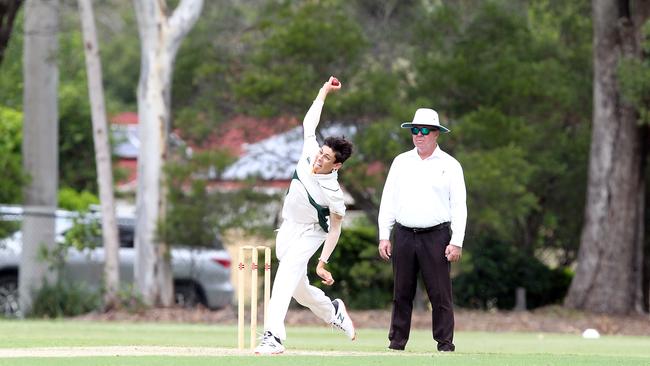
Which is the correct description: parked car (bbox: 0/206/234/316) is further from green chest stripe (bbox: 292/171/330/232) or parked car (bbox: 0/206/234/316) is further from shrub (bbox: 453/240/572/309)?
green chest stripe (bbox: 292/171/330/232)

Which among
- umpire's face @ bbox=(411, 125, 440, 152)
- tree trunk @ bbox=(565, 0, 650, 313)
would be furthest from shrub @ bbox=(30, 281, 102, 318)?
umpire's face @ bbox=(411, 125, 440, 152)

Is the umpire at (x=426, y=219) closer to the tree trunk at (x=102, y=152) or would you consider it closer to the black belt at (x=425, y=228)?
the black belt at (x=425, y=228)

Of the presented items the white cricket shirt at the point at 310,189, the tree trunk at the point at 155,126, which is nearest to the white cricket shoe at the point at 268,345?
the white cricket shirt at the point at 310,189

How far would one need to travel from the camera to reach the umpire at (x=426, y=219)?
1300 centimetres

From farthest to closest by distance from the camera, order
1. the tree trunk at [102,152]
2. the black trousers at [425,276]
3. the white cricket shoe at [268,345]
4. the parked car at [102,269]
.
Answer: the parked car at [102,269]
the tree trunk at [102,152]
the black trousers at [425,276]
the white cricket shoe at [268,345]

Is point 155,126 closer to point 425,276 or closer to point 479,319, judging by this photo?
point 479,319

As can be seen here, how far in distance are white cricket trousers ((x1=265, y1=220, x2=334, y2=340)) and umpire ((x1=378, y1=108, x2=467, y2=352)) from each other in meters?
0.83

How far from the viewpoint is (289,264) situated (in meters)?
12.3

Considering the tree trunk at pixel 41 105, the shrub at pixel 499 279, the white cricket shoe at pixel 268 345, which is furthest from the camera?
the shrub at pixel 499 279

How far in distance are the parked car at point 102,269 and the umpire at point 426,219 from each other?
13.0m

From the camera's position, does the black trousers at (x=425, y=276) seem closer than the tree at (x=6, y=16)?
Yes

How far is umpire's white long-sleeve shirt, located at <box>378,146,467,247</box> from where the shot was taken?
42.6 feet

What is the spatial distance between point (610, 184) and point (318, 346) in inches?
482

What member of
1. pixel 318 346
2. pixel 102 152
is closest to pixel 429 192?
pixel 318 346
